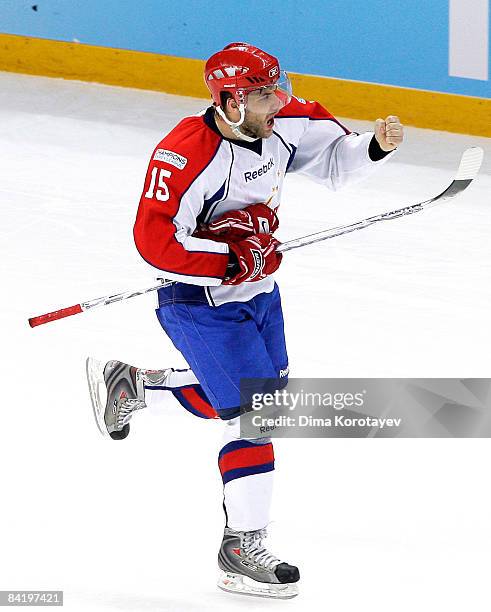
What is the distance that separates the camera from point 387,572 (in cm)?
301

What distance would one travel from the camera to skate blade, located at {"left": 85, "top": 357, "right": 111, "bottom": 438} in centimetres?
354

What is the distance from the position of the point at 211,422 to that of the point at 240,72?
1.16 meters

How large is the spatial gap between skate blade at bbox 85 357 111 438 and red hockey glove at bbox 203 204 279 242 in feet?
2.38

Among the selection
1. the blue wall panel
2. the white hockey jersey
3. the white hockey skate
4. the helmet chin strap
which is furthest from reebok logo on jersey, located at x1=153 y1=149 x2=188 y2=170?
the blue wall panel

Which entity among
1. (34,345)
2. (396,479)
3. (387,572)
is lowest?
(387,572)

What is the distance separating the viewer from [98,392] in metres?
3.55

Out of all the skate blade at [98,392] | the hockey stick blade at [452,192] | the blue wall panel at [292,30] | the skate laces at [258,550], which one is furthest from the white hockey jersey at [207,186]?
the blue wall panel at [292,30]

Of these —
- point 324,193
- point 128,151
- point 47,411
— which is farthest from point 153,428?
point 128,151

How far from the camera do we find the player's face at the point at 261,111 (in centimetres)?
289

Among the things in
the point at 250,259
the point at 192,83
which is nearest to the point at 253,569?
the point at 250,259

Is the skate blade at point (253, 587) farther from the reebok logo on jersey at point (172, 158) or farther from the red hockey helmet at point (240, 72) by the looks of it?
the red hockey helmet at point (240, 72)

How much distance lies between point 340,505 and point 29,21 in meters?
4.21

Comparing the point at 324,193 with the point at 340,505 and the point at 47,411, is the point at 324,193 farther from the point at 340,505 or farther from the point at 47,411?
the point at 340,505

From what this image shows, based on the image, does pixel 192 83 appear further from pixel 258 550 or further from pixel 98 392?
pixel 258 550
